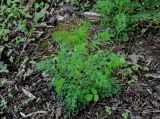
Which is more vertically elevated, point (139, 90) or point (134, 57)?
point (134, 57)

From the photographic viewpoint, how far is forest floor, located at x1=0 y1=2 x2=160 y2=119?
3.46 meters

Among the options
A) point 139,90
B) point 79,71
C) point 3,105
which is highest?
point 79,71

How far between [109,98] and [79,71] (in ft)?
1.74

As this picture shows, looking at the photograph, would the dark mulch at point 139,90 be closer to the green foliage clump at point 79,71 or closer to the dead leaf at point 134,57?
the dead leaf at point 134,57

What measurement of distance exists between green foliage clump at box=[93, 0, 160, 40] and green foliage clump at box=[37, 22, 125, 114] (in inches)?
25.9

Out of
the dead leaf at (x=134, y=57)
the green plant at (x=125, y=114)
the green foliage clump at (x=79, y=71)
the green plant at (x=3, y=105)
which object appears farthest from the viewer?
the dead leaf at (x=134, y=57)

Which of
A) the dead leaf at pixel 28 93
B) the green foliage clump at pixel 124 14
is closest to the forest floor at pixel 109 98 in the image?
the dead leaf at pixel 28 93

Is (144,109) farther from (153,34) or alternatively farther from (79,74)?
(153,34)

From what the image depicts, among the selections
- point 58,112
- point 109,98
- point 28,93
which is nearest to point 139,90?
point 109,98

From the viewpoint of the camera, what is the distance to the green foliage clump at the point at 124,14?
3.90 meters

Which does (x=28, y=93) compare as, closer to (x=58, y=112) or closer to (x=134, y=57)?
(x=58, y=112)

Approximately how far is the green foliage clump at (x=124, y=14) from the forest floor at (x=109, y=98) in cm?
13

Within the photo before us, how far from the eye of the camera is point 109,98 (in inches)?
140

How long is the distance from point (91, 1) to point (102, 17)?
0.42m
